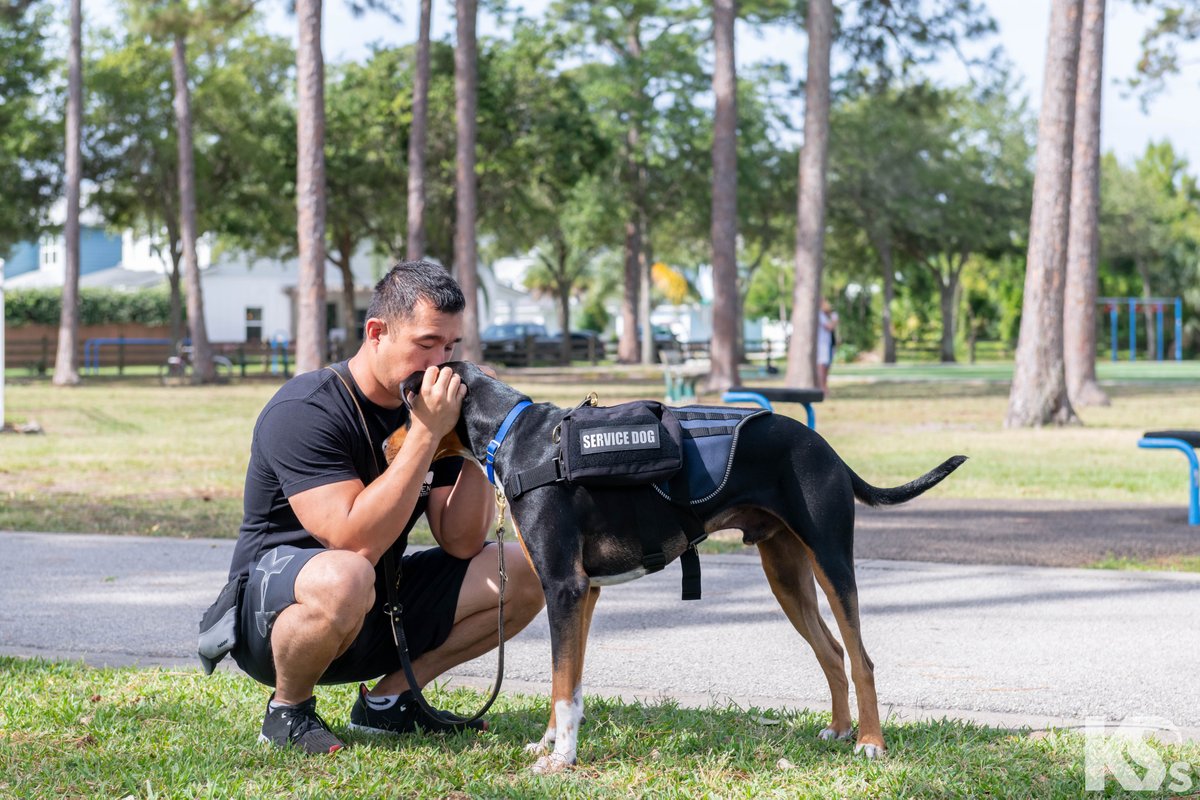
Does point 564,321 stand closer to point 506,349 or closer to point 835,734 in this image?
point 506,349

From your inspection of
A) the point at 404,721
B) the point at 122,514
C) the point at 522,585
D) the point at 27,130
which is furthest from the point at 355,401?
the point at 27,130

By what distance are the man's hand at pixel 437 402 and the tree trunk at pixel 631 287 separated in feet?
130

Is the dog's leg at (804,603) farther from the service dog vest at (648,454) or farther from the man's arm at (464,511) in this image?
the man's arm at (464,511)

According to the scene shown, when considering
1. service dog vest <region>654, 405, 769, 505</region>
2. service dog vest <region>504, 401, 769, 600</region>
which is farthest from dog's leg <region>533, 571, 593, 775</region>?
service dog vest <region>654, 405, 769, 505</region>

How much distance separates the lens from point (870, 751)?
12.9ft

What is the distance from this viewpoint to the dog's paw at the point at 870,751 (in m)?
3.92

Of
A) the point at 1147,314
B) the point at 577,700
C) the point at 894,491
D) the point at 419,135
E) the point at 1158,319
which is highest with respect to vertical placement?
the point at 419,135

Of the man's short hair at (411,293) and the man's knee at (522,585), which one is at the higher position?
the man's short hair at (411,293)

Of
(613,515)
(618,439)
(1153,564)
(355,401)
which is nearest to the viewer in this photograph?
(618,439)

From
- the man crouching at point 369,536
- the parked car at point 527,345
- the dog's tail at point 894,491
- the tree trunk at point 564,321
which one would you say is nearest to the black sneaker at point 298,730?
the man crouching at point 369,536

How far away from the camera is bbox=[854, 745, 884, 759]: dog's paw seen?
3924mm

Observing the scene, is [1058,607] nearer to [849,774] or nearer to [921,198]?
[849,774]

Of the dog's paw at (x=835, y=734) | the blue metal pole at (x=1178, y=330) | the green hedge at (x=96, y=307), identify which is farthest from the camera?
the blue metal pole at (x=1178, y=330)

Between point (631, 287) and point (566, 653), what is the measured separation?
43060 mm
